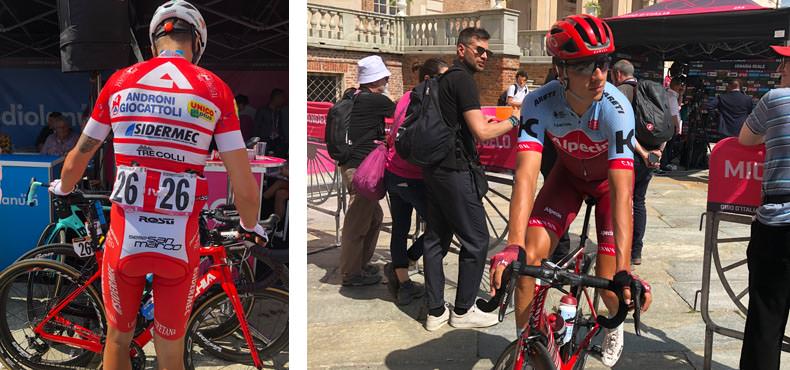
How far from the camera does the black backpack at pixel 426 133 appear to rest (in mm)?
4777

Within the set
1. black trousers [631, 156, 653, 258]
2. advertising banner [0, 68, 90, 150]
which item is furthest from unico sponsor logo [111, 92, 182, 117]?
advertising banner [0, 68, 90, 150]

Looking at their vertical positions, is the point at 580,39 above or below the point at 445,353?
above

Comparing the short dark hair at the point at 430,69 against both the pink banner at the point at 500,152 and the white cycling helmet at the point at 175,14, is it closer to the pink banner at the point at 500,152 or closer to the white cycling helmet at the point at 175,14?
the pink banner at the point at 500,152

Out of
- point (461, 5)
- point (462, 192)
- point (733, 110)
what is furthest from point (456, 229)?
point (461, 5)

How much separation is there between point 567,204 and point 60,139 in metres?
5.63

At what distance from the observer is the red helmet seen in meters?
2.92

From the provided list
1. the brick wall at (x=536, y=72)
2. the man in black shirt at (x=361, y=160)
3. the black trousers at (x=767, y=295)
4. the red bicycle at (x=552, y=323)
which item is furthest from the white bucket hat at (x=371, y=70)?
the brick wall at (x=536, y=72)

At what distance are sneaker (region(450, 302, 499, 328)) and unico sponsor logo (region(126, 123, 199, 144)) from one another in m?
2.67

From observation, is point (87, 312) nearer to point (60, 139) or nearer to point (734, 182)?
point (60, 139)

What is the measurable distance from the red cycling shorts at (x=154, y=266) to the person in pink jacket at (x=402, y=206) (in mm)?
2139

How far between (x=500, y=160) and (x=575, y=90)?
321cm

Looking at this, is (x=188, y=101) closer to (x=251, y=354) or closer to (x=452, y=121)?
(x=251, y=354)

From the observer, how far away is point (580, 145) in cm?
336

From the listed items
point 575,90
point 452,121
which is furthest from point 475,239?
point 575,90
